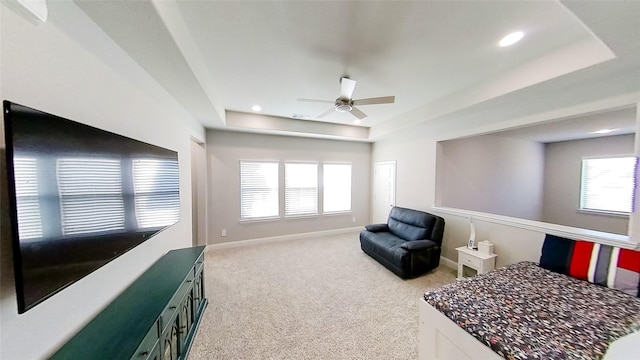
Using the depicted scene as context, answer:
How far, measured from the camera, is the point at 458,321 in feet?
4.74

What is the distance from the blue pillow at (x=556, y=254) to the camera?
2104mm

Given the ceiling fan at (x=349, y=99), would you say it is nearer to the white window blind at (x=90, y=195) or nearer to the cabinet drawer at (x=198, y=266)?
the white window blind at (x=90, y=195)

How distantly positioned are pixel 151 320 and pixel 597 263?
3.81m

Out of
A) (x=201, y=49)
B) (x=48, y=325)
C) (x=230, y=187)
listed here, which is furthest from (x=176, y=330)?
(x=230, y=187)

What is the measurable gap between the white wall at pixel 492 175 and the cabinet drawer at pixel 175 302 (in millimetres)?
4075

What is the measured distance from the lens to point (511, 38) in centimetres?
180

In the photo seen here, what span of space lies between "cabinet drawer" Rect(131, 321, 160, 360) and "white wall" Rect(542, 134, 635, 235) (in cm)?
766

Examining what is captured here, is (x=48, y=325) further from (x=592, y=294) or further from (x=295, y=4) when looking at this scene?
(x=592, y=294)

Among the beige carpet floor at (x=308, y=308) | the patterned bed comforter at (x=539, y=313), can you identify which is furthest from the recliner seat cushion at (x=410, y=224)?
the patterned bed comforter at (x=539, y=313)

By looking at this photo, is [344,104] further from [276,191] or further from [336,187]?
[336,187]

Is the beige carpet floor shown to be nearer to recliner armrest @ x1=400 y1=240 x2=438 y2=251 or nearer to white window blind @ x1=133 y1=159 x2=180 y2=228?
recliner armrest @ x1=400 y1=240 x2=438 y2=251

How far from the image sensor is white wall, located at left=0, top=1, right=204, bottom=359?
0.85 meters

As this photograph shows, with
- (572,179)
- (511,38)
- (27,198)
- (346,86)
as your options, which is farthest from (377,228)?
(572,179)

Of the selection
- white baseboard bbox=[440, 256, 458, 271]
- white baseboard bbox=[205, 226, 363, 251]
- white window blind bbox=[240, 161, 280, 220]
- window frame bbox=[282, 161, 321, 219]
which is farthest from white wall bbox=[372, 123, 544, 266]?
white window blind bbox=[240, 161, 280, 220]
